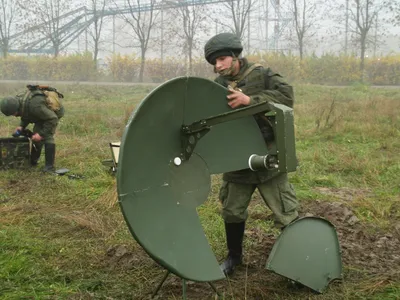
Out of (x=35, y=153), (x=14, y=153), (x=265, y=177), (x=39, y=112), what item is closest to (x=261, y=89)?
(x=265, y=177)

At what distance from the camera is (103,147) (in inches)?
317

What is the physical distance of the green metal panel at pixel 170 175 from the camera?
235 centimetres

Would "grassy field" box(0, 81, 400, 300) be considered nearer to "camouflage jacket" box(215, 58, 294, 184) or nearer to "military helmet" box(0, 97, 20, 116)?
"camouflage jacket" box(215, 58, 294, 184)

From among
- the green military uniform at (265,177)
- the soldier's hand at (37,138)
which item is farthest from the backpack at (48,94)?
the green military uniform at (265,177)

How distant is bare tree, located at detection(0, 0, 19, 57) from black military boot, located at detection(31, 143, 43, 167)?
23.6 m

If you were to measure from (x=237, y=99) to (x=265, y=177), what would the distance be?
1.82ft

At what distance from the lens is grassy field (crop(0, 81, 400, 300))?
10.2ft

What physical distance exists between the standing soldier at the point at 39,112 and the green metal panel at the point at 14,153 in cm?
17

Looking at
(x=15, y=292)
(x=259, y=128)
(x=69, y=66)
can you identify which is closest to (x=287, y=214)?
(x=259, y=128)

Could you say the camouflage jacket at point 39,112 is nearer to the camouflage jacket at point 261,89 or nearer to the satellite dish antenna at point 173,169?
the camouflage jacket at point 261,89

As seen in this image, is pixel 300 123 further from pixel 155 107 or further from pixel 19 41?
pixel 19 41

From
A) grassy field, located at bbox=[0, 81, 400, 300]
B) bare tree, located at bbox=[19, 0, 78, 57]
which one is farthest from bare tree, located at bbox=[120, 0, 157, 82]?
grassy field, located at bbox=[0, 81, 400, 300]

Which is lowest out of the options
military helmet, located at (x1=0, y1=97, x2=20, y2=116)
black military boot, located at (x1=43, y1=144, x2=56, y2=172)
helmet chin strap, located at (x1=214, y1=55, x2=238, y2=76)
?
black military boot, located at (x1=43, y1=144, x2=56, y2=172)

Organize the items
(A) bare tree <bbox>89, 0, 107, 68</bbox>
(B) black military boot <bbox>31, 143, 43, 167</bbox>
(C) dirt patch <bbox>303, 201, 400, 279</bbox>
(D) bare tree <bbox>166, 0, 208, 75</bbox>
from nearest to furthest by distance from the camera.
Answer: (C) dirt patch <bbox>303, 201, 400, 279</bbox>
(B) black military boot <bbox>31, 143, 43, 167</bbox>
(D) bare tree <bbox>166, 0, 208, 75</bbox>
(A) bare tree <bbox>89, 0, 107, 68</bbox>
